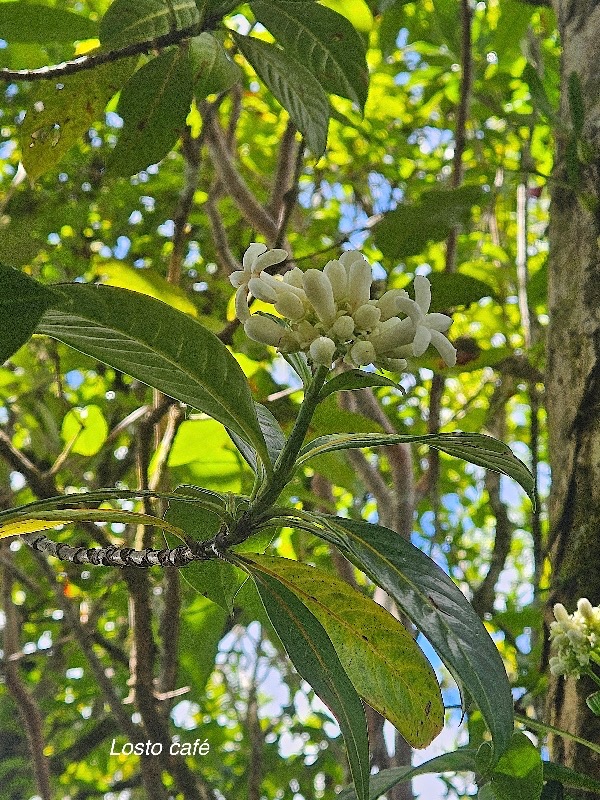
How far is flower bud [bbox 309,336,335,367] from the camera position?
553mm

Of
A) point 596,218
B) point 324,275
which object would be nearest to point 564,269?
point 596,218

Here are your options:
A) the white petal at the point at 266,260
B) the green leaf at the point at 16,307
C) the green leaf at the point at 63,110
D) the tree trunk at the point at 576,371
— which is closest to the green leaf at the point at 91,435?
the green leaf at the point at 63,110

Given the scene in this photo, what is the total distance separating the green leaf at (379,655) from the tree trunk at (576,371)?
238mm

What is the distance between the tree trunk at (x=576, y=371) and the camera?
3.00 feet

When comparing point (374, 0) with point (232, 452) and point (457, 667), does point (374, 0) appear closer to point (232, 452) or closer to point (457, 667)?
point (232, 452)

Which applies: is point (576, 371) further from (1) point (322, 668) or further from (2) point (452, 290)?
(1) point (322, 668)

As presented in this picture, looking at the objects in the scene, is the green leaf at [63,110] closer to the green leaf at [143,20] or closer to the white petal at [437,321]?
the green leaf at [143,20]

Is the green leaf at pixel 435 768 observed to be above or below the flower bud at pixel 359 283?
below

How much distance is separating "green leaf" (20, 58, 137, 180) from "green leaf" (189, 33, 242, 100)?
11 cm

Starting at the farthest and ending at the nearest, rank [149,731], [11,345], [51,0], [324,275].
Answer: [51,0]
[149,731]
[324,275]
[11,345]

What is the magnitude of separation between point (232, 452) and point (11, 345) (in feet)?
2.52

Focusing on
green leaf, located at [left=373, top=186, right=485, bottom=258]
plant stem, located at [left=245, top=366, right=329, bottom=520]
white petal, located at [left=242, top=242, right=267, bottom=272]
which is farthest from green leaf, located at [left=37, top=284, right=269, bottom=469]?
green leaf, located at [left=373, top=186, right=485, bottom=258]

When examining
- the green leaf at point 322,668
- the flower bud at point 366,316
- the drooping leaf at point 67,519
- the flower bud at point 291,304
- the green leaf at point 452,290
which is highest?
the green leaf at point 452,290

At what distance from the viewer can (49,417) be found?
1.74 m
